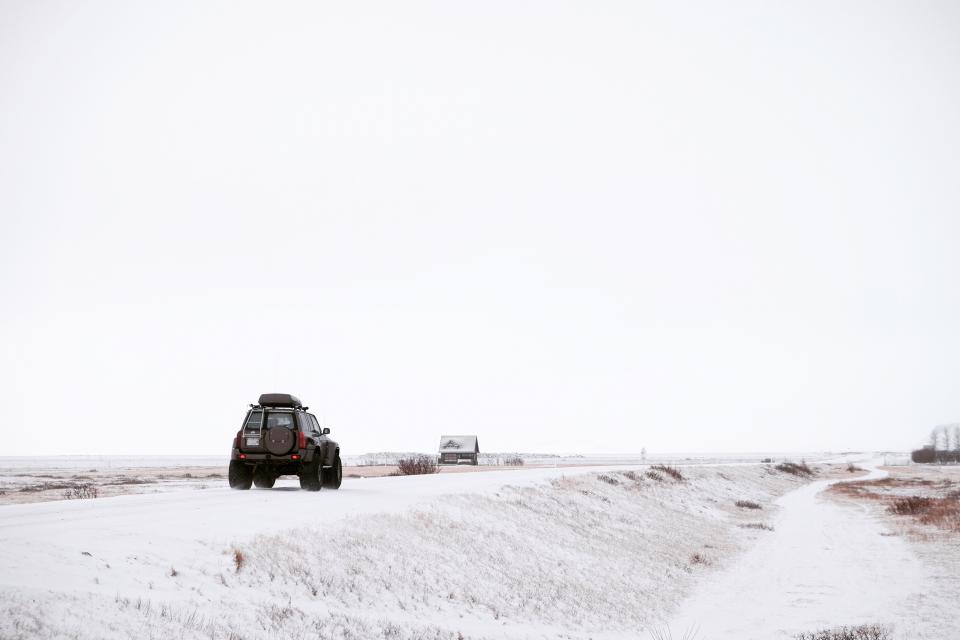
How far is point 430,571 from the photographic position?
15.6 m

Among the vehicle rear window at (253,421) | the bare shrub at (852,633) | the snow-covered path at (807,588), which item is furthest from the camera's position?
the vehicle rear window at (253,421)

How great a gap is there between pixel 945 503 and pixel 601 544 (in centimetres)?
3168

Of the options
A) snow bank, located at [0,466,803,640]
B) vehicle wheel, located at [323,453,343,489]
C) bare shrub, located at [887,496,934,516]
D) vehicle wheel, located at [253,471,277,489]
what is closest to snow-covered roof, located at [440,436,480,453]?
bare shrub, located at [887,496,934,516]

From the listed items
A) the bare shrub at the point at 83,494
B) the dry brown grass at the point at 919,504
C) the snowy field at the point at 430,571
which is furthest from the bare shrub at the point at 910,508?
the bare shrub at the point at 83,494

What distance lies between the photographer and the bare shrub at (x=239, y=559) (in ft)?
39.7

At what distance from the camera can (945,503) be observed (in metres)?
44.6

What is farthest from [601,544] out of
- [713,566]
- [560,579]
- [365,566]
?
[365,566]

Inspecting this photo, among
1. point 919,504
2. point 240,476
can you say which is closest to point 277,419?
point 240,476

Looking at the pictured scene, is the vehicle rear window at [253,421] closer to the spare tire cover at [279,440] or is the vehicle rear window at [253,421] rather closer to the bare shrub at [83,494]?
the spare tire cover at [279,440]

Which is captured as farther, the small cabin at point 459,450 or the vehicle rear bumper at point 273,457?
the small cabin at point 459,450

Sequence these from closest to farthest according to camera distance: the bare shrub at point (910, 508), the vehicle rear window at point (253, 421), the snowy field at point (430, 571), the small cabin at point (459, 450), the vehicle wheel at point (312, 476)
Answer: the snowy field at point (430, 571) → the vehicle rear window at point (253, 421) → the vehicle wheel at point (312, 476) → the bare shrub at point (910, 508) → the small cabin at point (459, 450)

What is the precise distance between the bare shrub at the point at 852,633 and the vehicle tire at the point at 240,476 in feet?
52.7

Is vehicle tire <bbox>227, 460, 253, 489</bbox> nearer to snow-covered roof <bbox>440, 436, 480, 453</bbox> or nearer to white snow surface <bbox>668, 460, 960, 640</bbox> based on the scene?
white snow surface <bbox>668, 460, 960, 640</bbox>

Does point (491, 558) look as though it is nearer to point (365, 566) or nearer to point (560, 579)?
point (560, 579)
